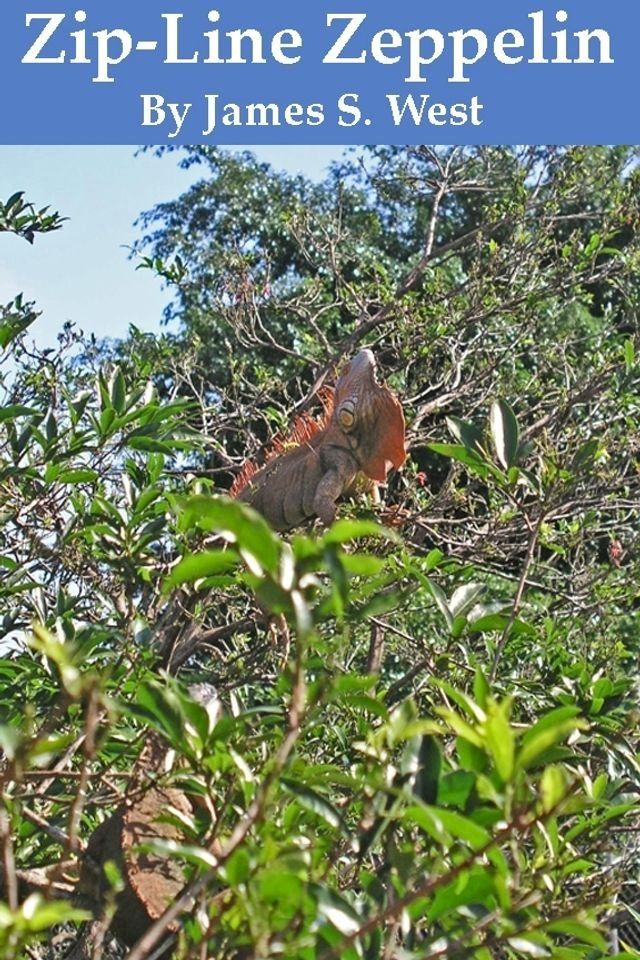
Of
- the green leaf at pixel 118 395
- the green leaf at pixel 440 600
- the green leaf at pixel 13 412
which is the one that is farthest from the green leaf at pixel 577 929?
the green leaf at pixel 118 395

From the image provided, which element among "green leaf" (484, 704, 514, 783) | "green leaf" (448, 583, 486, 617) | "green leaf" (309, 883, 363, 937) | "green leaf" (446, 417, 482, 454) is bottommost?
"green leaf" (309, 883, 363, 937)

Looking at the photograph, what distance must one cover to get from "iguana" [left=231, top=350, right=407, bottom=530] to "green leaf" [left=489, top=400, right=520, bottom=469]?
148cm

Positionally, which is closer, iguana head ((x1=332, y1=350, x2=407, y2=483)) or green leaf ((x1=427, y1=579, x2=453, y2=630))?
green leaf ((x1=427, y1=579, x2=453, y2=630))

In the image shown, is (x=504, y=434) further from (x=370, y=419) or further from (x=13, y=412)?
(x=370, y=419)

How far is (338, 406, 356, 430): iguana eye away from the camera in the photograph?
159 inches

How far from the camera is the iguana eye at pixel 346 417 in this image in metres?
4.03

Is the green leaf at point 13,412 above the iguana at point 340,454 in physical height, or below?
above

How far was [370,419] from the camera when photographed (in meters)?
3.98

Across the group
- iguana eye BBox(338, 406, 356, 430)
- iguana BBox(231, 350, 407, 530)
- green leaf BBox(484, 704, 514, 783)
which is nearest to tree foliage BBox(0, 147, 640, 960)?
green leaf BBox(484, 704, 514, 783)

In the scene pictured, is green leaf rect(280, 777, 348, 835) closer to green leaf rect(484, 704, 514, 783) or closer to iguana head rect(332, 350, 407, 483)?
green leaf rect(484, 704, 514, 783)

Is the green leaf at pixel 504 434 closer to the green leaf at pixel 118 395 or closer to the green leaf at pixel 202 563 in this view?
the green leaf at pixel 202 563

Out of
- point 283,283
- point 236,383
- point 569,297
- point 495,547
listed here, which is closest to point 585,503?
point 495,547

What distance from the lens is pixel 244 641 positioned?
4.92 meters

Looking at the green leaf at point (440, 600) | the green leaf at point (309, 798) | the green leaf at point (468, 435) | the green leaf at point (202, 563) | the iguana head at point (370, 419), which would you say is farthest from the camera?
the iguana head at point (370, 419)
